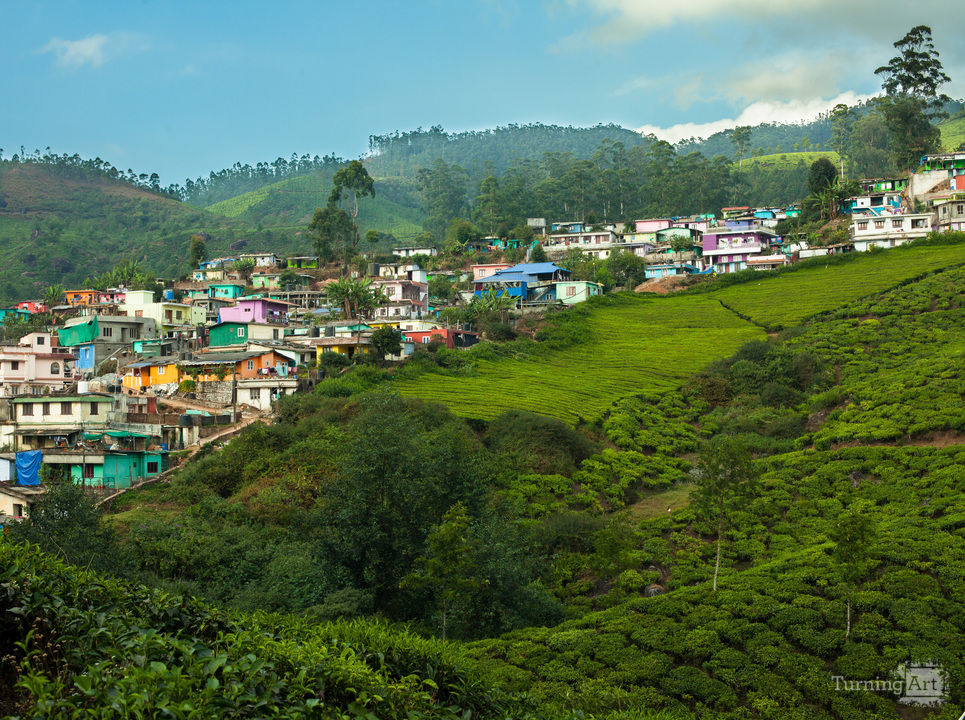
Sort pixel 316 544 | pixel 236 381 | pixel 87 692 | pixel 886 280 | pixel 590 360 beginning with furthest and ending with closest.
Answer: pixel 886 280 < pixel 590 360 < pixel 236 381 < pixel 316 544 < pixel 87 692

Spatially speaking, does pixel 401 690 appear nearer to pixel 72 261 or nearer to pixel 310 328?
pixel 310 328

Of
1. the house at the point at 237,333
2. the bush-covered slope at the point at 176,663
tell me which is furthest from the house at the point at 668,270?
the bush-covered slope at the point at 176,663

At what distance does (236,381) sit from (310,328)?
40.3 ft

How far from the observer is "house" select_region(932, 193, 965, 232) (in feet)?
208

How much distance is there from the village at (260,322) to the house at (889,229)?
0.14 metres

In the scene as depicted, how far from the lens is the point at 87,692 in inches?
255

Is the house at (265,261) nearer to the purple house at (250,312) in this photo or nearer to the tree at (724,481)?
the purple house at (250,312)

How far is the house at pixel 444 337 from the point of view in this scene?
5062 centimetres

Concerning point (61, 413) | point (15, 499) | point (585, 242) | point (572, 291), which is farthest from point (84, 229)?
point (15, 499)

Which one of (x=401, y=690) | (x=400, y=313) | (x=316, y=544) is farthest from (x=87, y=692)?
(x=400, y=313)

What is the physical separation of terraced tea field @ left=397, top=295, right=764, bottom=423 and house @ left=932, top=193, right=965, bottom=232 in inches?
766

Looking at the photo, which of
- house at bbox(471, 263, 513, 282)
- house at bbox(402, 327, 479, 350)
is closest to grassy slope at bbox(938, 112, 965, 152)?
house at bbox(471, 263, 513, 282)

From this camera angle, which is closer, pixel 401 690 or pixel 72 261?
pixel 401 690

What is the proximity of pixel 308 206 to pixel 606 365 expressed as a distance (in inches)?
3905
